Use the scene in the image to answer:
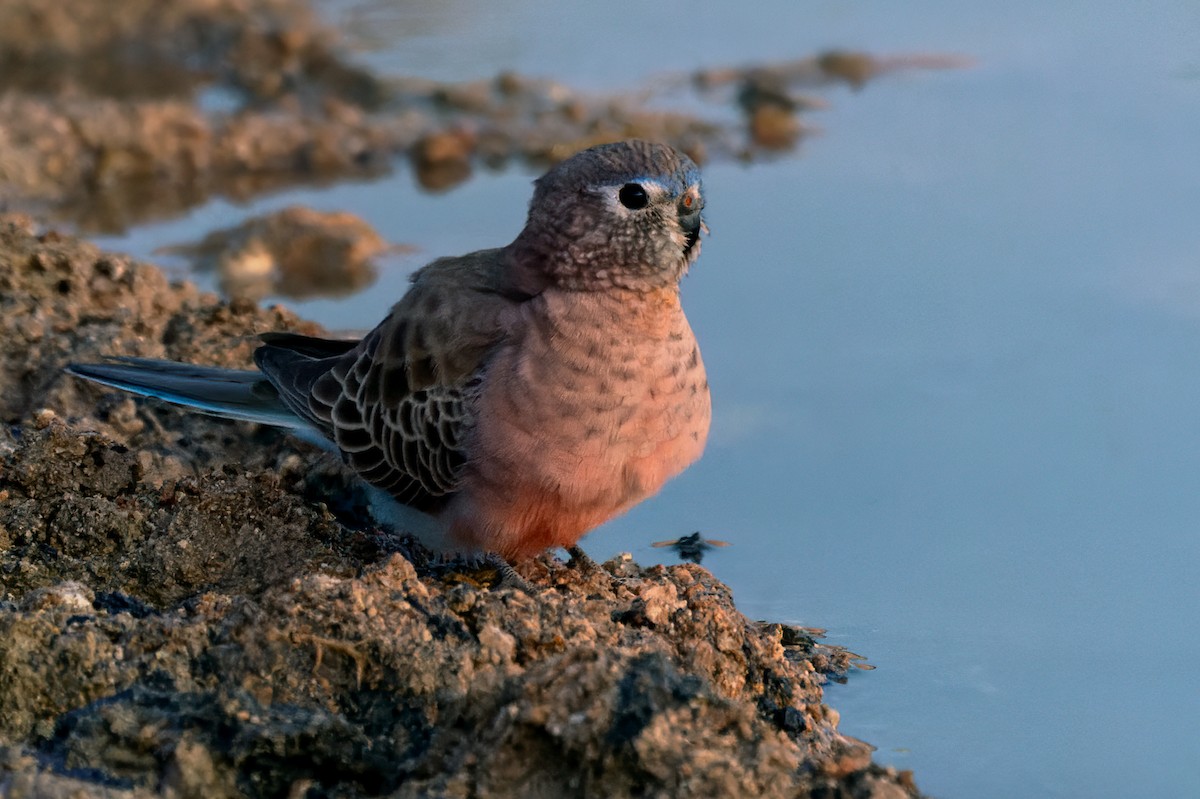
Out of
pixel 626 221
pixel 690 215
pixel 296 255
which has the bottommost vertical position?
pixel 626 221

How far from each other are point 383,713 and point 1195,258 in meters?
5.51

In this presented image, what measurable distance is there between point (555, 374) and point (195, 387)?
1.69 metres

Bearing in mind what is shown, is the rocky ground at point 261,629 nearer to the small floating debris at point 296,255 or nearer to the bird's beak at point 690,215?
the small floating debris at point 296,255

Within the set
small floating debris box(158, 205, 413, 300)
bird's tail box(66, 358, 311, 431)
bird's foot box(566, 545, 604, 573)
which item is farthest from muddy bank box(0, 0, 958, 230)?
bird's foot box(566, 545, 604, 573)

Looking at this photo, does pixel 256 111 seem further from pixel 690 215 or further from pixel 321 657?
pixel 321 657

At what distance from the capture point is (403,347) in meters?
5.62

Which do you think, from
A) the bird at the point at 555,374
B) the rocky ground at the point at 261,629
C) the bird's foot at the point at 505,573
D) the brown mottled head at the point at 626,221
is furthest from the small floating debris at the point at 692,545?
the brown mottled head at the point at 626,221

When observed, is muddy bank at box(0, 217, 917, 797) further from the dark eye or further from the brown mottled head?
the dark eye

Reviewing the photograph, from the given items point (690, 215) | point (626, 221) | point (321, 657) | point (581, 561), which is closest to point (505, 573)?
point (581, 561)

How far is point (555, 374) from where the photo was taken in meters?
5.05

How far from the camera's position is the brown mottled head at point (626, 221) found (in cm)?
519

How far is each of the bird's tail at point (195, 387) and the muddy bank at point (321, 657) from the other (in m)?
0.20

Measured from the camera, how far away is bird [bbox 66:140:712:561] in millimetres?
5047

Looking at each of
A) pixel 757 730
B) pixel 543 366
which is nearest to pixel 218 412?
pixel 543 366
